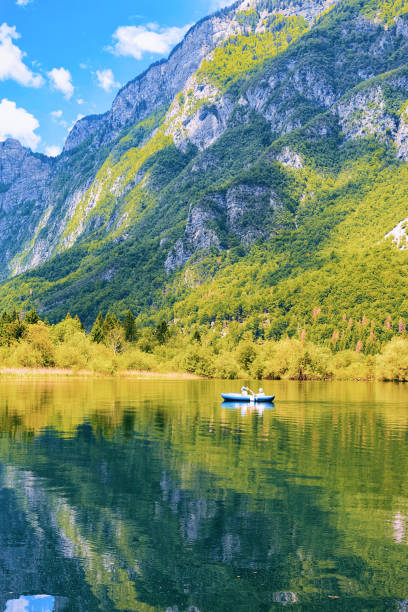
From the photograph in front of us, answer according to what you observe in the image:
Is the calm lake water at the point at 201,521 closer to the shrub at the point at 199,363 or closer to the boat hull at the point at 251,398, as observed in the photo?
the boat hull at the point at 251,398

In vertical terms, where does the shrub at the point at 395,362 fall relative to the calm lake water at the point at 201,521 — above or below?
above

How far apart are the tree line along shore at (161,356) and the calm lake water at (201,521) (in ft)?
276

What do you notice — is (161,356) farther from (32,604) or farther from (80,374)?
(32,604)

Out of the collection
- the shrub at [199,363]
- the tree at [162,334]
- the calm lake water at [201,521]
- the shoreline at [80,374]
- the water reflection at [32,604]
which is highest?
the tree at [162,334]

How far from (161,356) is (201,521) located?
483ft

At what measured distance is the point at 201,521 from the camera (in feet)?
65.0

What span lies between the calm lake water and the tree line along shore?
83983 mm

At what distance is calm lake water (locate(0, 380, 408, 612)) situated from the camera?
1424 cm

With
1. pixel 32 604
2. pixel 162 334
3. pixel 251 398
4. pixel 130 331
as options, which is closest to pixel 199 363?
pixel 130 331

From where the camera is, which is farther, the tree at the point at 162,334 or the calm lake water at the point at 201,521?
the tree at the point at 162,334

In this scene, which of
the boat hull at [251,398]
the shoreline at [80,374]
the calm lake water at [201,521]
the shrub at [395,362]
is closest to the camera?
the calm lake water at [201,521]

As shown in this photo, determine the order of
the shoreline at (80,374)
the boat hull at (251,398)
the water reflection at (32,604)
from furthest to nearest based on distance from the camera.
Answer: the shoreline at (80,374), the boat hull at (251,398), the water reflection at (32,604)

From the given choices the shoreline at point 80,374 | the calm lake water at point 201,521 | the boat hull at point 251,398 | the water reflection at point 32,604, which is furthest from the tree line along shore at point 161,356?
the water reflection at point 32,604

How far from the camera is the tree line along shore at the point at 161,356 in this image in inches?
4867
